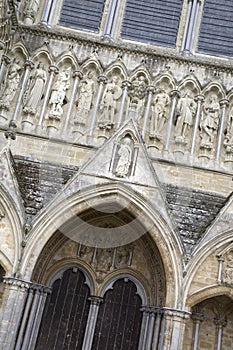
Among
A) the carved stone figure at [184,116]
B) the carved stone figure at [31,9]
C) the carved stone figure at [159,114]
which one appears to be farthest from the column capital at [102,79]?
the carved stone figure at [31,9]

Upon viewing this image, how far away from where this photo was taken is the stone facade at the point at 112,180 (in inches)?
355

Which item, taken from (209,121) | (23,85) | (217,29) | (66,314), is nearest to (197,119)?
(209,121)

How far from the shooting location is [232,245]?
911 centimetres

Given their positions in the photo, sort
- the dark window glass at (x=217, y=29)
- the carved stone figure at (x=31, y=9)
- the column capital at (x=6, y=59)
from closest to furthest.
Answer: the column capital at (x=6, y=59) < the carved stone figure at (x=31, y=9) < the dark window glass at (x=217, y=29)

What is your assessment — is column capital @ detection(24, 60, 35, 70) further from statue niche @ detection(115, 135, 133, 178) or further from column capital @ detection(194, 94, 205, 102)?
column capital @ detection(194, 94, 205, 102)

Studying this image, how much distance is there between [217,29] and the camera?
1240 centimetres

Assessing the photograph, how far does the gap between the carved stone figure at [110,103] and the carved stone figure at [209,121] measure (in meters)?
2.22

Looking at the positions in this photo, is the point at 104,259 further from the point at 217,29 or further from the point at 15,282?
the point at 217,29

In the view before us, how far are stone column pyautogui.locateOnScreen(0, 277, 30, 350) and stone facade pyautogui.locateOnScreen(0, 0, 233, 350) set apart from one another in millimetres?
26

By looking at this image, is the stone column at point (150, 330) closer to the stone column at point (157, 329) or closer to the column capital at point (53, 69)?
the stone column at point (157, 329)

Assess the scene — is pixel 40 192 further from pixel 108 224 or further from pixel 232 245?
pixel 232 245

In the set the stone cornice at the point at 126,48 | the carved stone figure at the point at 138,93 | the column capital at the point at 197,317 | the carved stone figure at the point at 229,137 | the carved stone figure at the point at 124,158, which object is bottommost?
the column capital at the point at 197,317

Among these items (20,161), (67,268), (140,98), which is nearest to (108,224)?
(67,268)

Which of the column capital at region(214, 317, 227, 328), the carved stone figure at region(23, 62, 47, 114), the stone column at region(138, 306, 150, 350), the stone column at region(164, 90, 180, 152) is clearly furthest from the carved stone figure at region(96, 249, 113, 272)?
the carved stone figure at region(23, 62, 47, 114)
